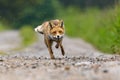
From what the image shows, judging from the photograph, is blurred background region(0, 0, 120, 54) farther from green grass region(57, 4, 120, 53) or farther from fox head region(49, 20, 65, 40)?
fox head region(49, 20, 65, 40)

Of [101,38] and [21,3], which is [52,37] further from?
[21,3]

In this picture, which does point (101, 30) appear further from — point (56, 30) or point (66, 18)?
point (66, 18)

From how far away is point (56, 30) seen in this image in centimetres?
1683

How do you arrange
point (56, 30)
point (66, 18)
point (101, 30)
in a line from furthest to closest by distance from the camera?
1. point (66, 18)
2. point (101, 30)
3. point (56, 30)

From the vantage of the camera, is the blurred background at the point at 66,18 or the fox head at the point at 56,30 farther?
the blurred background at the point at 66,18

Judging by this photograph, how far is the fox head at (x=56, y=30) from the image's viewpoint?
16.8 meters

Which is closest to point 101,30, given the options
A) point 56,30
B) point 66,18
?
point 56,30

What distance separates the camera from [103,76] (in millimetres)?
12734

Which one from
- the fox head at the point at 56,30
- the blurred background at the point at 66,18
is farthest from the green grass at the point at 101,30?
the fox head at the point at 56,30

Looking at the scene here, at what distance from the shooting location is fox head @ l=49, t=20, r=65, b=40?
55.1 feet

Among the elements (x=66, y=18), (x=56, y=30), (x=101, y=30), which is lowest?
(x=56, y=30)

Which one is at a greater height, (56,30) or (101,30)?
(101,30)

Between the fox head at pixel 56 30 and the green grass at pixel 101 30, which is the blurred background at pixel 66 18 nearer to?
the green grass at pixel 101 30

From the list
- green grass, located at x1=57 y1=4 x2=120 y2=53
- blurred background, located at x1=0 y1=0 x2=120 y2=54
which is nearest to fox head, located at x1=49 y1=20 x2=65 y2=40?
green grass, located at x1=57 y1=4 x2=120 y2=53
